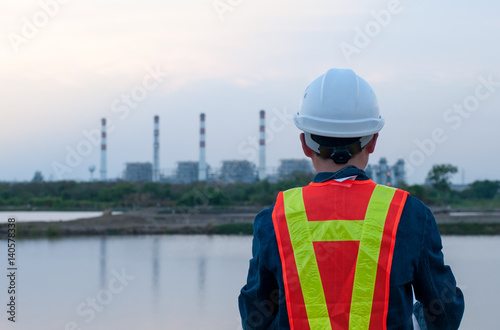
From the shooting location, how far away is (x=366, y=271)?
3.51 feet

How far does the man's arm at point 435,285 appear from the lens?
1.10 metres

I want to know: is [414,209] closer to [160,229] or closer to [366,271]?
[366,271]

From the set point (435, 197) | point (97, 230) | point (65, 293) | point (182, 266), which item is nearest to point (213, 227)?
point (97, 230)

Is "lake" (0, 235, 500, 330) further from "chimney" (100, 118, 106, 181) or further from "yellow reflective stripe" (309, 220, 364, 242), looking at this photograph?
"chimney" (100, 118, 106, 181)

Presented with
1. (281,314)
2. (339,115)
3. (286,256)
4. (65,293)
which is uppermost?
(339,115)

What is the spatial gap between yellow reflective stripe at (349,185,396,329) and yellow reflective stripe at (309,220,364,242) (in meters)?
0.01

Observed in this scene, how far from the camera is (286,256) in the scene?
1.12m

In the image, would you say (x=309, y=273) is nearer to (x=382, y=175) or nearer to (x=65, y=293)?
(x=65, y=293)

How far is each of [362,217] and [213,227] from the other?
56.5 ft

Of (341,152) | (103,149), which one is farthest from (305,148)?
(103,149)

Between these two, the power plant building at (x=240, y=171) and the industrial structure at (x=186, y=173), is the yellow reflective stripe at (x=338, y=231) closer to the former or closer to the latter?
the power plant building at (x=240, y=171)

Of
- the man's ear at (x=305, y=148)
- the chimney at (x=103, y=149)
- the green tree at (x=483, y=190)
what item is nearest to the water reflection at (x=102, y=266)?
the man's ear at (x=305, y=148)

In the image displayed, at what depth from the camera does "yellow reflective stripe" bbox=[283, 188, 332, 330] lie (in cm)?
108

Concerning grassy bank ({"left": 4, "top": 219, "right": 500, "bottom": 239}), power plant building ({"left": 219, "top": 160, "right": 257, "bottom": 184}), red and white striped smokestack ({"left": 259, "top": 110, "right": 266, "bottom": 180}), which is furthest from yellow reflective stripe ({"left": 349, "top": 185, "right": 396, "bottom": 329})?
power plant building ({"left": 219, "top": 160, "right": 257, "bottom": 184})
